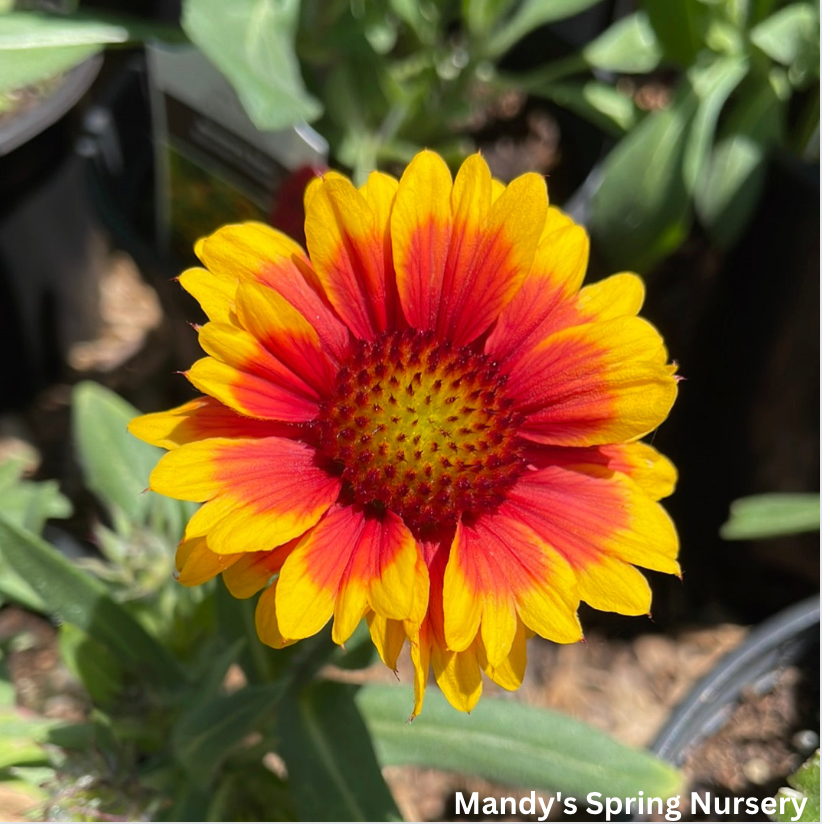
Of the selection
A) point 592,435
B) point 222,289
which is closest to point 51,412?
point 222,289

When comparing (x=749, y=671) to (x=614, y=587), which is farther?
(x=749, y=671)

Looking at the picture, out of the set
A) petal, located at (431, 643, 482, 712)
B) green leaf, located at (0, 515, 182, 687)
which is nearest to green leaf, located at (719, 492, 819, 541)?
petal, located at (431, 643, 482, 712)

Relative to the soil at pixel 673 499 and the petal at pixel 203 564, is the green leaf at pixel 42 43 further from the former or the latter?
the petal at pixel 203 564

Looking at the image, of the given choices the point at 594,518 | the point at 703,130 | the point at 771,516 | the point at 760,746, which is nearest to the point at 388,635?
the point at 594,518

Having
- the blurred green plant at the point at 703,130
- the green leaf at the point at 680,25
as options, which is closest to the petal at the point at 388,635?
the blurred green plant at the point at 703,130

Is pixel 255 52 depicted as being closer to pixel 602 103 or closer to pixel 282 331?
pixel 282 331

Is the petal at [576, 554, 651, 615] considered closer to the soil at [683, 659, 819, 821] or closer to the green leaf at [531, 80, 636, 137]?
the soil at [683, 659, 819, 821]

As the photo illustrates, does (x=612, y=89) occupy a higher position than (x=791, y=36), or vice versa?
(x=791, y=36)
